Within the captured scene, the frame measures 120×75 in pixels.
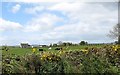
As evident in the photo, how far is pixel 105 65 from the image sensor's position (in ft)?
29.0

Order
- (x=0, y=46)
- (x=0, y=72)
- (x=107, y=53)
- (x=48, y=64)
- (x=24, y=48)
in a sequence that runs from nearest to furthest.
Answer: (x=0, y=72), (x=48, y=64), (x=0, y=46), (x=107, y=53), (x=24, y=48)

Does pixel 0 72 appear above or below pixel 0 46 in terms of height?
below

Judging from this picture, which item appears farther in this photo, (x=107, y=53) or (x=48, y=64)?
(x=107, y=53)

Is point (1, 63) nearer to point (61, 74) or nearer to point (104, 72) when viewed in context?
point (61, 74)

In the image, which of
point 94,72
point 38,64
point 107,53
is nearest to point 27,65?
point 38,64

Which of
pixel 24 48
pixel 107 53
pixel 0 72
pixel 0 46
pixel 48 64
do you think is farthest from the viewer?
pixel 24 48

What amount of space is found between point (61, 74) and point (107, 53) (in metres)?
2.42

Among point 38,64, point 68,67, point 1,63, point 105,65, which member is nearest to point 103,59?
point 105,65


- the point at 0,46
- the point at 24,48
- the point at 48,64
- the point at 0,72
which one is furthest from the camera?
the point at 24,48

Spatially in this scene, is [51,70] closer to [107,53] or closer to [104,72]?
[104,72]

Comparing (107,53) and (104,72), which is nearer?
(104,72)

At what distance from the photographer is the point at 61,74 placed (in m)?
8.43

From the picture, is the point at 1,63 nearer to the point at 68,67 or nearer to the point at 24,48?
the point at 68,67

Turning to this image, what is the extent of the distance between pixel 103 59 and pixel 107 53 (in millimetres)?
1057
